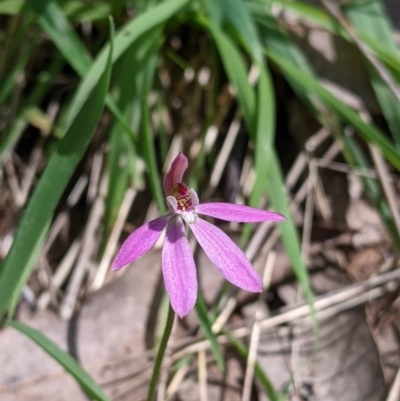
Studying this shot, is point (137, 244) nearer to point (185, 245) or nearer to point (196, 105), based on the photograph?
point (185, 245)

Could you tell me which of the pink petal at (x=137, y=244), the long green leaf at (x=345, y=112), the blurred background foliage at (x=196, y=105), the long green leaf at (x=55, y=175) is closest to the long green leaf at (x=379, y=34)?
the blurred background foliage at (x=196, y=105)

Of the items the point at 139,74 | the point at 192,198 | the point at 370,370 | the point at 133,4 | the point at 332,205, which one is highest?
the point at 133,4

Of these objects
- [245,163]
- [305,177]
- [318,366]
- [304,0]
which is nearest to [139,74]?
[245,163]

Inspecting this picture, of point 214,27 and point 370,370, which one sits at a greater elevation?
point 214,27

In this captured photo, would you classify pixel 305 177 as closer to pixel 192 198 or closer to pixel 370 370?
pixel 370 370

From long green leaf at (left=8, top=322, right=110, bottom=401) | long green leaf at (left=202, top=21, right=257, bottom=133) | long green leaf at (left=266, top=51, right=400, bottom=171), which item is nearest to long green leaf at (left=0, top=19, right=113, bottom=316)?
long green leaf at (left=8, top=322, right=110, bottom=401)

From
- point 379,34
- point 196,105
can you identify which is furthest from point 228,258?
point 379,34

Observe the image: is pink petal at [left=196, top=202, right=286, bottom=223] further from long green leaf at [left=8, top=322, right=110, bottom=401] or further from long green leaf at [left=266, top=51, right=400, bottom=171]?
long green leaf at [left=266, top=51, right=400, bottom=171]
